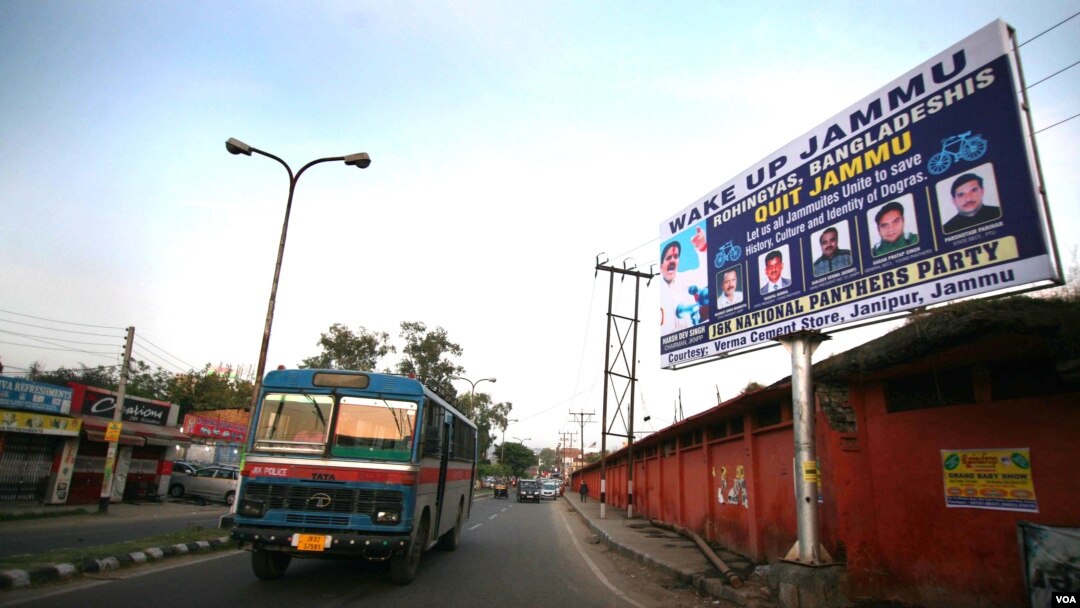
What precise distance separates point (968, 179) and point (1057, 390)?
8.33 feet

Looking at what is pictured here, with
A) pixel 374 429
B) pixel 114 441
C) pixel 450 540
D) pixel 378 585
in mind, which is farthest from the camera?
pixel 114 441

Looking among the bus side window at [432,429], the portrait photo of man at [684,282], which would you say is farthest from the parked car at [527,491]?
the bus side window at [432,429]

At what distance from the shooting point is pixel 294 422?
26.7 ft

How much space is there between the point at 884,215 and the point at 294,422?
8.61m

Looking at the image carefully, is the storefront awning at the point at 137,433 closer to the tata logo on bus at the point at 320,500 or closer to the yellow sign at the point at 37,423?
the yellow sign at the point at 37,423

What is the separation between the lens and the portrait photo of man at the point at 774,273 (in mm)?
9148

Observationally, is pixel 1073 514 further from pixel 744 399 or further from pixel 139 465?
pixel 139 465

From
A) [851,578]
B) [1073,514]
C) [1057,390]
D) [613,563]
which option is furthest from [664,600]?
[1057,390]

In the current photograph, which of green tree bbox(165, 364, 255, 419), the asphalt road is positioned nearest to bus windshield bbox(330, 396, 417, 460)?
the asphalt road

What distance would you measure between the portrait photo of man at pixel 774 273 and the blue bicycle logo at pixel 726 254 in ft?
2.36

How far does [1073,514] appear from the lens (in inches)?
235

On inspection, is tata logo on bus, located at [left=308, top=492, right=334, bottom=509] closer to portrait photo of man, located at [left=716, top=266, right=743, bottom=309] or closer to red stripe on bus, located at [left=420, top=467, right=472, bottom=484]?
red stripe on bus, located at [left=420, top=467, right=472, bottom=484]

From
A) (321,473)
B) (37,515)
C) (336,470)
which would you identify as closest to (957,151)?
(336,470)

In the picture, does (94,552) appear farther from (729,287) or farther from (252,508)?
(729,287)
